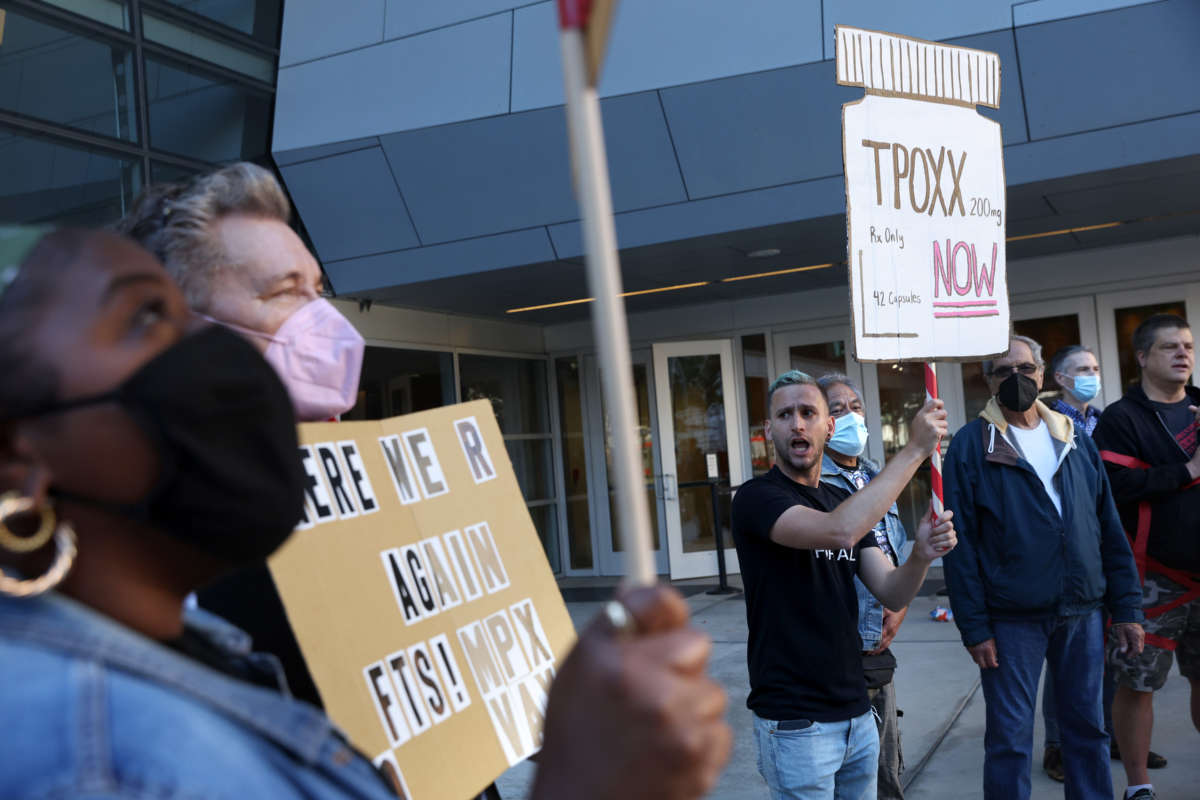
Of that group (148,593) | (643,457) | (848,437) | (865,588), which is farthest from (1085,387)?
(643,457)

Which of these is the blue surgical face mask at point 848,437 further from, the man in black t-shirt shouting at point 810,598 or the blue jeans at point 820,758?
the blue jeans at point 820,758

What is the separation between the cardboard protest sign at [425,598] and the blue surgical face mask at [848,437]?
2470mm

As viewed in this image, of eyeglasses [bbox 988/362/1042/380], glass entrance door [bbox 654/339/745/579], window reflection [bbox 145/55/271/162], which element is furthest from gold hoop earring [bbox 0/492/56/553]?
glass entrance door [bbox 654/339/745/579]

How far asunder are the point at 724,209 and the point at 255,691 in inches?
325

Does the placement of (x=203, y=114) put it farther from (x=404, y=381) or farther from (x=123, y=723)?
(x=123, y=723)

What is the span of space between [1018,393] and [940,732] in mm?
2461

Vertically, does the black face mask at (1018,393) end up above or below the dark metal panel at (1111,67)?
below

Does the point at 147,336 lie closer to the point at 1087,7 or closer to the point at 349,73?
the point at 1087,7

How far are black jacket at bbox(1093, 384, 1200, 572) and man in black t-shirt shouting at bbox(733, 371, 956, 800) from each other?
1.85 metres

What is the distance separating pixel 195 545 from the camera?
2.76ft

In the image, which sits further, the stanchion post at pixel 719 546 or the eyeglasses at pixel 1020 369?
the stanchion post at pixel 719 546

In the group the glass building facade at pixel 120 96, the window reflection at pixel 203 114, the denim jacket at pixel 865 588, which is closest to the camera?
the denim jacket at pixel 865 588

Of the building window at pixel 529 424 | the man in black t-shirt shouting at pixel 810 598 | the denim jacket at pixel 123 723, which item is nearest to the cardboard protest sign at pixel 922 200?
the man in black t-shirt shouting at pixel 810 598

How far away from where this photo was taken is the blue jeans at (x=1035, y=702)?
4047mm
